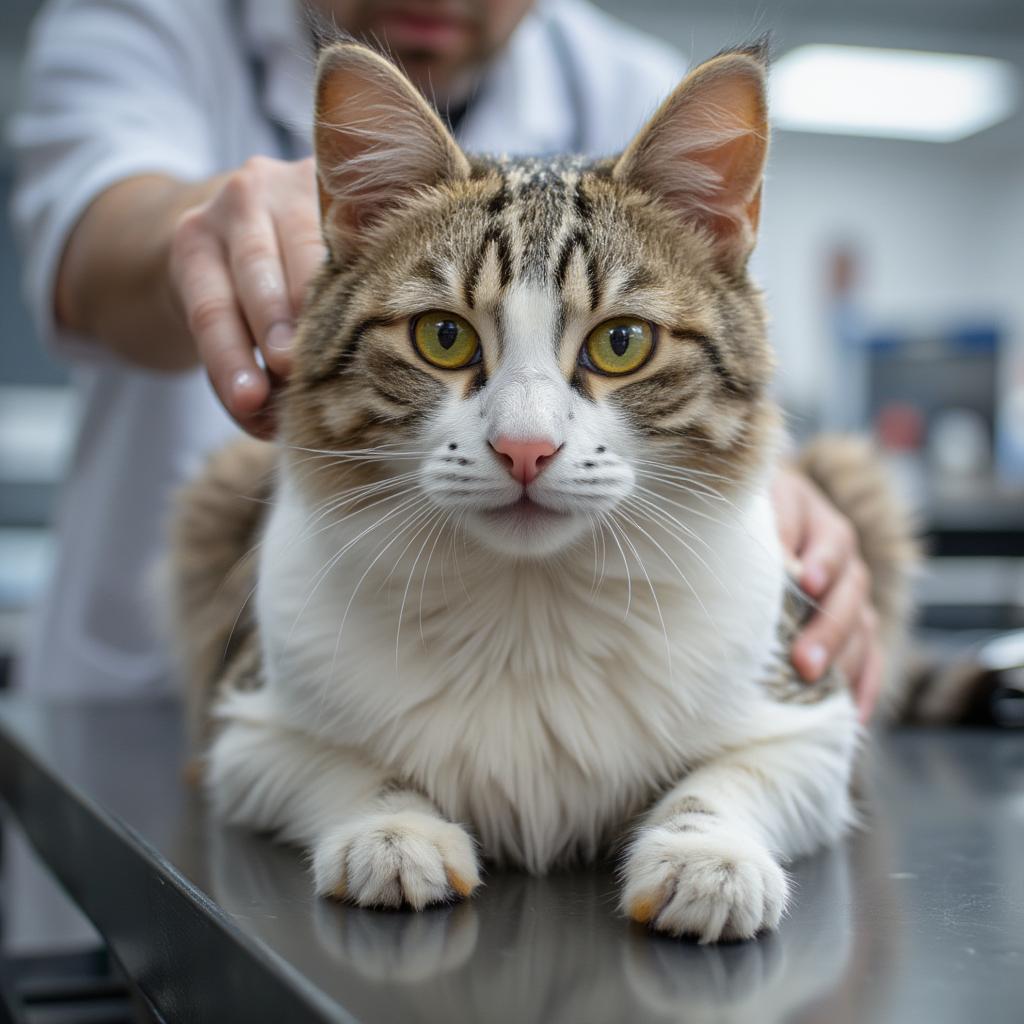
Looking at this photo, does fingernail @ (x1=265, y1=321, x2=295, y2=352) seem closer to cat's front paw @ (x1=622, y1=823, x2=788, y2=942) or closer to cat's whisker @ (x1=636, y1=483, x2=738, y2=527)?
cat's whisker @ (x1=636, y1=483, x2=738, y2=527)

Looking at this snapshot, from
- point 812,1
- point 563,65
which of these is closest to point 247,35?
point 563,65

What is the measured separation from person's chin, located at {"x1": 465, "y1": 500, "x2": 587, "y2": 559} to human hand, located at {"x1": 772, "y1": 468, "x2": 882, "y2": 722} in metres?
0.39

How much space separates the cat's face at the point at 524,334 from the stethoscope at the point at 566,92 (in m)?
0.85

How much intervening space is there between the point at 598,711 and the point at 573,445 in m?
0.23

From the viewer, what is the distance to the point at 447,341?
0.90 m

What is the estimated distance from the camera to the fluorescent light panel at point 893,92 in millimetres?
6449

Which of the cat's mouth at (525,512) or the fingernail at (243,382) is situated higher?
the fingernail at (243,382)

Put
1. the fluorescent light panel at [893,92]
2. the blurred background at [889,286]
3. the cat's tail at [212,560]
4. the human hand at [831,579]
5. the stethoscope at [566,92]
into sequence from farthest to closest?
the fluorescent light panel at [893,92] < the blurred background at [889,286] < the stethoscope at [566,92] < the cat's tail at [212,560] < the human hand at [831,579]

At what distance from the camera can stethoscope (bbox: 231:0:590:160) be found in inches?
75.5

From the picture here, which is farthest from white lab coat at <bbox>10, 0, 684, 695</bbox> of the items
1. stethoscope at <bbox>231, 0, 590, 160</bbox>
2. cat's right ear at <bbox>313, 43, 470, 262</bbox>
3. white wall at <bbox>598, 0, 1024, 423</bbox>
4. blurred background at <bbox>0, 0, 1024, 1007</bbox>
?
white wall at <bbox>598, 0, 1024, 423</bbox>

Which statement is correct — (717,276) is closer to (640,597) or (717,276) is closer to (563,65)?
(640,597)

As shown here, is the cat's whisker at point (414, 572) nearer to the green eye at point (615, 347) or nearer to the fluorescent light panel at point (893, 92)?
the green eye at point (615, 347)

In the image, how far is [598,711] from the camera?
0.91 m

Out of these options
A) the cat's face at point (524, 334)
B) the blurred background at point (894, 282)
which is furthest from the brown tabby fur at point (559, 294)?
the blurred background at point (894, 282)
